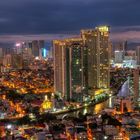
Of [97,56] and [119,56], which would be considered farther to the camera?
[119,56]

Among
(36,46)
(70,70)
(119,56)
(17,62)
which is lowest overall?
(17,62)

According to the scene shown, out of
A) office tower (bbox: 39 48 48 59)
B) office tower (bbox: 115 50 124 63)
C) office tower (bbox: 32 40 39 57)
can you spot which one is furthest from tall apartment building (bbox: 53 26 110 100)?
office tower (bbox: 32 40 39 57)

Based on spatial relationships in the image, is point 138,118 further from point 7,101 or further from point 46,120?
point 7,101

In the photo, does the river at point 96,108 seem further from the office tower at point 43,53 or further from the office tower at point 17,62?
the office tower at point 43,53

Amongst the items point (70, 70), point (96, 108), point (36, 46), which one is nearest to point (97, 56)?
point (70, 70)

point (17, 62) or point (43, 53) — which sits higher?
point (43, 53)

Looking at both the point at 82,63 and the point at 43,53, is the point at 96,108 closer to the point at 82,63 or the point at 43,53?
the point at 82,63

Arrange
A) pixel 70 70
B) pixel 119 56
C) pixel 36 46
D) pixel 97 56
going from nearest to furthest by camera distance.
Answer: pixel 70 70 < pixel 97 56 < pixel 119 56 < pixel 36 46
